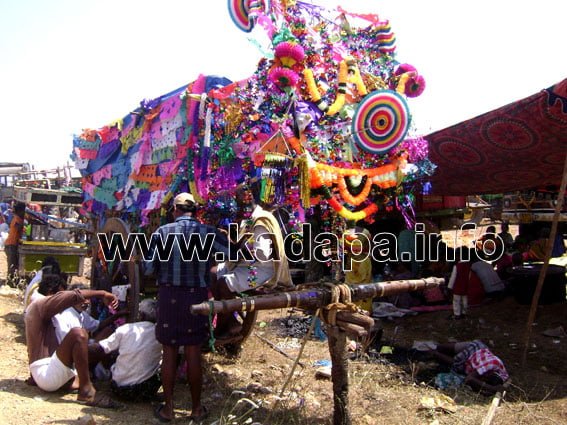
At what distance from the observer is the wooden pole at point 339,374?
3.54 m

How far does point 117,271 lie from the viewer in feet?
19.5

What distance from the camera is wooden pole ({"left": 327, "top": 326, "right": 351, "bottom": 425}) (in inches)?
139

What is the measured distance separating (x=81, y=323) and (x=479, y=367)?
13.4 ft

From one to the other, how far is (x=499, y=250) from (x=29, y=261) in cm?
928

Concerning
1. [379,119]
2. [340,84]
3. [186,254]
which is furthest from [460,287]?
[186,254]

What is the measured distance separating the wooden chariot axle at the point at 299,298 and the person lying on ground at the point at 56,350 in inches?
60.8

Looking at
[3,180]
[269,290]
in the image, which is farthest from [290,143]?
[3,180]

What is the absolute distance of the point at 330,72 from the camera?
459cm

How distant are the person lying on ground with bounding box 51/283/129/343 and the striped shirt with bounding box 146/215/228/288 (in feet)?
3.77

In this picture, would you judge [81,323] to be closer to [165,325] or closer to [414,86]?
[165,325]

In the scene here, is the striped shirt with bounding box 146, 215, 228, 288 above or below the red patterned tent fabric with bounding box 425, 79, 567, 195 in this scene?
below

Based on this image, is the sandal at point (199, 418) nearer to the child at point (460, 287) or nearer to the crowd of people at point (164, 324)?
the crowd of people at point (164, 324)

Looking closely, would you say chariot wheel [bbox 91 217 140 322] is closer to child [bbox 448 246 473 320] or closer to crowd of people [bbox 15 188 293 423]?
crowd of people [bbox 15 188 293 423]

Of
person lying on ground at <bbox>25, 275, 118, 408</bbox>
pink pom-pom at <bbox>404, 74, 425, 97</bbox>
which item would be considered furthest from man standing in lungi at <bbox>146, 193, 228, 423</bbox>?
pink pom-pom at <bbox>404, 74, 425, 97</bbox>
